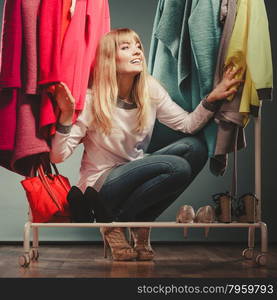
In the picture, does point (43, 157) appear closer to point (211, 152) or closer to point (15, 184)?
point (211, 152)

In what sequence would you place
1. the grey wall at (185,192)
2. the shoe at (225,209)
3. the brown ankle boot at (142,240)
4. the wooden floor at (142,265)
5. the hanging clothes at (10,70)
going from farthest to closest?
the grey wall at (185,192) → the brown ankle boot at (142,240) → the shoe at (225,209) → the hanging clothes at (10,70) → the wooden floor at (142,265)

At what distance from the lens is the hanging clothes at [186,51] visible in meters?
3.21

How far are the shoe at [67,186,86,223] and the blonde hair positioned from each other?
0.36 metres

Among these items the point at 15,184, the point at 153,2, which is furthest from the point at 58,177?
the point at 153,2

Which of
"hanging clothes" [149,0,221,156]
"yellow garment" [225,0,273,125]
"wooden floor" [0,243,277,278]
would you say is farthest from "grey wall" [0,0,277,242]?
"yellow garment" [225,0,273,125]

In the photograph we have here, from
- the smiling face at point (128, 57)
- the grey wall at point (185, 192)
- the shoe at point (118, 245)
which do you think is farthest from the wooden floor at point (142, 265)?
the smiling face at point (128, 57)

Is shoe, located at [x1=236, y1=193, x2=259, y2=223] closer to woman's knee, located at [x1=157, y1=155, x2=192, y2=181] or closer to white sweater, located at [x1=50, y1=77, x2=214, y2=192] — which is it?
woman's knee, located at [x1=157, y1=155, x2=192, y2=181]

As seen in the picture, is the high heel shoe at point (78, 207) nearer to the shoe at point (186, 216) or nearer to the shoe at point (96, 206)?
the shoe at point (96, 206)

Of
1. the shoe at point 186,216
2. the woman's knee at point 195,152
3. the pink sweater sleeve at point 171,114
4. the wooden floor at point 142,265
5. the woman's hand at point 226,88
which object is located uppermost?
the woman's hand at point 226,88

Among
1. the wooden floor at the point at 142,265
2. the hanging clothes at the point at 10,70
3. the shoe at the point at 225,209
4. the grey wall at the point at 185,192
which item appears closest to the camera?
the wooden floor at the point at 142,265

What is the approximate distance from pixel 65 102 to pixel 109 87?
26 centimetres

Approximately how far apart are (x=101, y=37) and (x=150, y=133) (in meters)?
0.55

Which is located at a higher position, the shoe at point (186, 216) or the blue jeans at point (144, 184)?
the blue jeans at point (144, 184)

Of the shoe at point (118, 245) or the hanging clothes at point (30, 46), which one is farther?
the shoe at point (118, 245)
